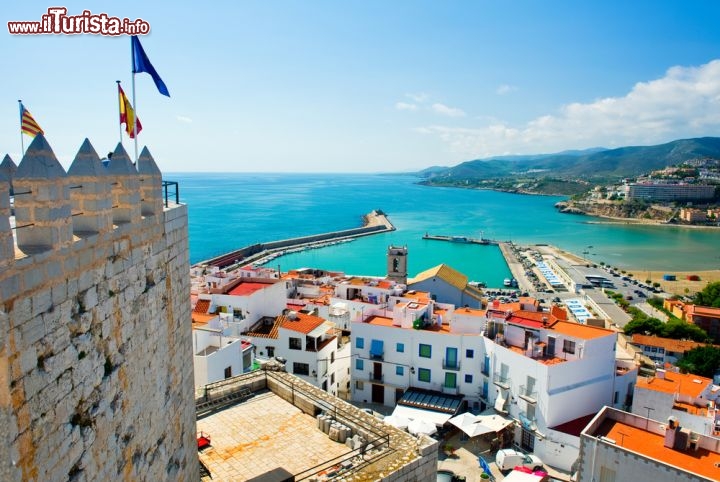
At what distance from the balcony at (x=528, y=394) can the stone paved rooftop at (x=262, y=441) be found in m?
14.9

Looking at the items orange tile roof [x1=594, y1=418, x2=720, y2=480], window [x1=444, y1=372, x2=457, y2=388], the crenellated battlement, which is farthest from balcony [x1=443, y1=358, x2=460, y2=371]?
the crenellated battlement

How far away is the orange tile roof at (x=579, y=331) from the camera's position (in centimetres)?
2344

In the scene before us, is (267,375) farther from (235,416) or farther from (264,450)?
(264,450)

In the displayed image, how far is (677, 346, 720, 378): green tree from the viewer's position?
3133 centimetres

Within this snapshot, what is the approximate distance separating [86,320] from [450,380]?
24.6 metres

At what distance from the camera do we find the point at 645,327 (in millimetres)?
41406

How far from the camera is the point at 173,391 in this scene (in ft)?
22.2

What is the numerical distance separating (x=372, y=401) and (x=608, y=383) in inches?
494

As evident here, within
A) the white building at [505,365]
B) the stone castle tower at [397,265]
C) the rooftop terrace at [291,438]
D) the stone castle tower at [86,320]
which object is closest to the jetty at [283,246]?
the stone castle tower at [397,265]

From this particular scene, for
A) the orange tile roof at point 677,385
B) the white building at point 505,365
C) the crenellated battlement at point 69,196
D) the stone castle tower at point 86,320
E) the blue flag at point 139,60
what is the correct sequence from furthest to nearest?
the orange tile roof at point 677,385, the white building at point 505,365, the blue flag at point 139,60, the crenellated battlement at point 69,196, the stone castle tower at point 86,320

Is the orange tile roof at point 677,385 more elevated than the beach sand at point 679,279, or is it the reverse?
the orange tile roof at point 677,385

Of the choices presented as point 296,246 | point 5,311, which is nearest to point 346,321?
point 5,311

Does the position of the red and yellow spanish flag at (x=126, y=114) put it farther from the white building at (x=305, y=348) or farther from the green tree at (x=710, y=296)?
the green tree at (x=710, y=296)

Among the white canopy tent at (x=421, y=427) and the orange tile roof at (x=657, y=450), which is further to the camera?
the white canopy tent at (x=421, y=427)
